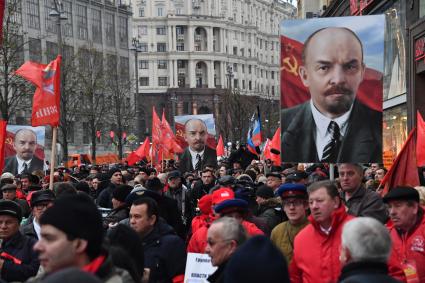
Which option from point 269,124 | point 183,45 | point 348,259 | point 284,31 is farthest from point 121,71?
point 183,45

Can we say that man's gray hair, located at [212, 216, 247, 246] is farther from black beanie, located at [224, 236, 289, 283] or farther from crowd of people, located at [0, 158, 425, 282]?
black beanie, located at [224, 236, 289, 283]

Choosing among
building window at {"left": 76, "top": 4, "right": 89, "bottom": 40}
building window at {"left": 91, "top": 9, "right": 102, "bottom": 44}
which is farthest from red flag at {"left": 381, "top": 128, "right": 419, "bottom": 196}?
building window at {"left": 91, "top": 9, "right": 102, "bottom": 44}

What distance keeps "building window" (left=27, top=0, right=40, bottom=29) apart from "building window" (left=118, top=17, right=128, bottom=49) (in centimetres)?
1520

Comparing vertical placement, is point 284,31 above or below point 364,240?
above

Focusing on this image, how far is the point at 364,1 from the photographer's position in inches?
1083

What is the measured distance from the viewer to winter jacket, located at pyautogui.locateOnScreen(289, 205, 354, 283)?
A: 5.55m

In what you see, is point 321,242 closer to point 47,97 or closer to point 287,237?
point 287,237

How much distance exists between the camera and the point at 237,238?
5.06m

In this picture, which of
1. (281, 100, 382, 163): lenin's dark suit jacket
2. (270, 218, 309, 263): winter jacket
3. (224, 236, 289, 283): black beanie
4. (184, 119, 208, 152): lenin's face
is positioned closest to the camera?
(224, 236, 289, 283): black beanie

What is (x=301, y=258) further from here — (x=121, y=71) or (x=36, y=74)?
(x=121, y=71)

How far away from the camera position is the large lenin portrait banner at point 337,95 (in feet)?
26.7

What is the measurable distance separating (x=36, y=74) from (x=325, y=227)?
26.7ft

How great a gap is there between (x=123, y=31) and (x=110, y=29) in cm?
291

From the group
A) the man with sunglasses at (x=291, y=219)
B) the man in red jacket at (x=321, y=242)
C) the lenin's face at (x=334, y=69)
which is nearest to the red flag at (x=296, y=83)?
the lenin's face at (x=334, y=69)
